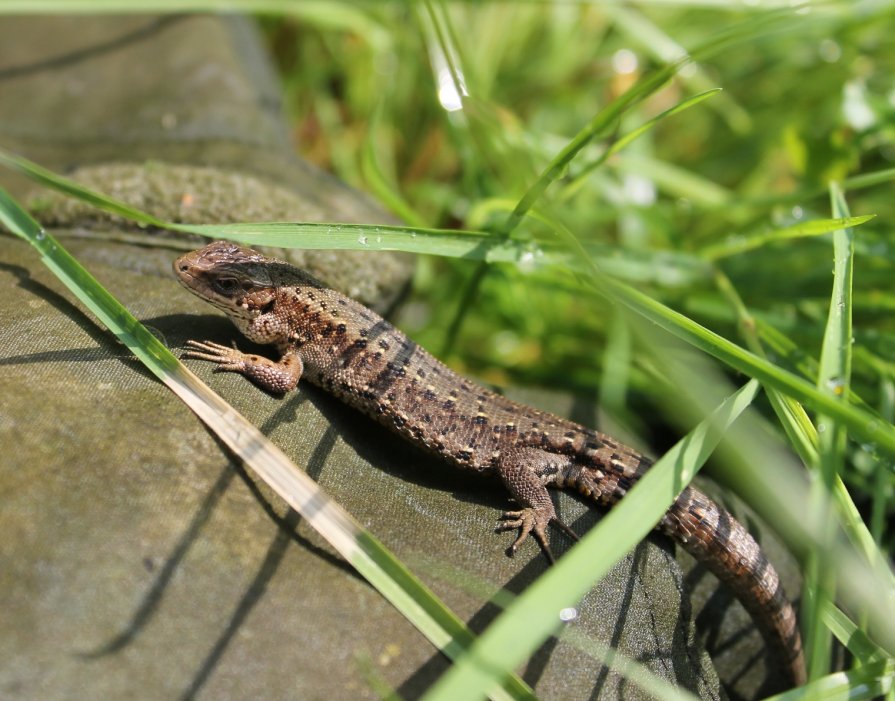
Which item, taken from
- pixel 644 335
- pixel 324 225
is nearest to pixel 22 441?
pixel 324 225

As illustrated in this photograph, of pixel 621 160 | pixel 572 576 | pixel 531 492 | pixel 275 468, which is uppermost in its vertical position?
pixel 621 160

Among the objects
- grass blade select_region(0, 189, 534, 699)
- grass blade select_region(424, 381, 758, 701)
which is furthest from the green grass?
grass blade select_region(0, 189, 534, 699)

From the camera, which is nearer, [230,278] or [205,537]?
[205,537]

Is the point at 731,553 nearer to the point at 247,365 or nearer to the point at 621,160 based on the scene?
the point at 247,365

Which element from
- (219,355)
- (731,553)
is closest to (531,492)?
(731,553)

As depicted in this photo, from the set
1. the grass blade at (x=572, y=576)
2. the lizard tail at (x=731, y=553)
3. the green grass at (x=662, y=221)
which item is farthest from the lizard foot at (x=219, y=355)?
the lizard tail at (x=731, y=553)

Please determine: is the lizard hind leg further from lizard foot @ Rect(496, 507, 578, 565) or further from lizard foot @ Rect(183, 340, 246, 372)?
lizard foot @ Rect(183, 340, 246, 372)

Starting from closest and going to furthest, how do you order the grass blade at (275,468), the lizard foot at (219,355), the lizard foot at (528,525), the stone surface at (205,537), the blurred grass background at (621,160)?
the stone surface at (205,537) < the grass blade at (275,468) < the lizard foot at (528,525) < the lizard foot at (219,355) < the blurred grass background at (621,160)

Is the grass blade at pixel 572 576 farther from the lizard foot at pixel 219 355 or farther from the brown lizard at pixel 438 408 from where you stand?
the lizard foot at pixel 219 355
